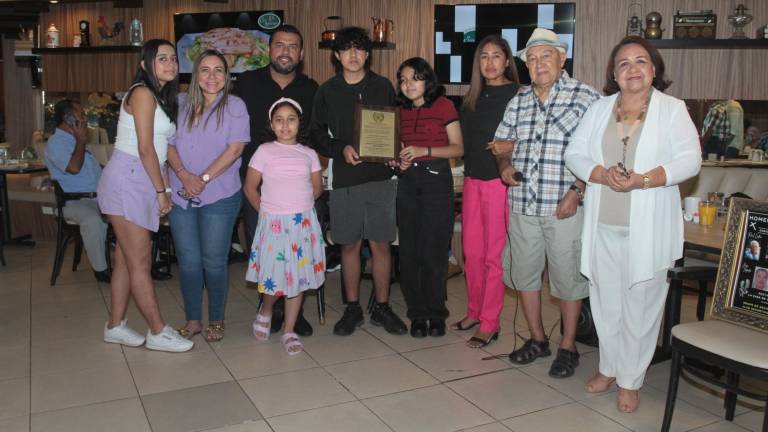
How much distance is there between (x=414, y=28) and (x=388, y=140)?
351 cm

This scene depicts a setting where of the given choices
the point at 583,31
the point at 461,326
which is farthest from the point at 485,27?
the point at 461,326

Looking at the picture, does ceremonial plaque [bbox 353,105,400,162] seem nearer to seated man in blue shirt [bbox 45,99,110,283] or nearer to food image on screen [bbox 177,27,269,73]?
seated man in blue shirt [bbox 45,99,110,283]

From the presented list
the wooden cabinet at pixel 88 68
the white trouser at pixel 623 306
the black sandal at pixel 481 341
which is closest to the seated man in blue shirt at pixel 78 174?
the wooden cabinet at pixel 88 68

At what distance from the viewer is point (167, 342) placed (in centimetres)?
375

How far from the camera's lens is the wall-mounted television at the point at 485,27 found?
635 centimetres

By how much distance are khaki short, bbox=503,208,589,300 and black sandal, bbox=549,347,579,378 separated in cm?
31

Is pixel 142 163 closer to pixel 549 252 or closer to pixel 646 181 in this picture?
pixel 549 252

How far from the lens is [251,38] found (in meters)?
7.52

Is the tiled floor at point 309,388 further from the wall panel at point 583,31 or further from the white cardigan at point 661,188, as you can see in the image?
the wall panel at point 583,31

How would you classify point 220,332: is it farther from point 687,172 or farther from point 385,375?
point 687,172

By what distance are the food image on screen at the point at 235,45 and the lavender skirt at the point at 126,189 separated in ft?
13.6

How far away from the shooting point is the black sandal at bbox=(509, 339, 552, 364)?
3.62m

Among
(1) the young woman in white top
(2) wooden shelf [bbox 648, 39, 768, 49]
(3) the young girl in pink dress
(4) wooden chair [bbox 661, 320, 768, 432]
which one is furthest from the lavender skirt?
(2) wooden shelf [bbox 648, 39, 768, 49]

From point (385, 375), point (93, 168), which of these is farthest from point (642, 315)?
point (93, 168)
